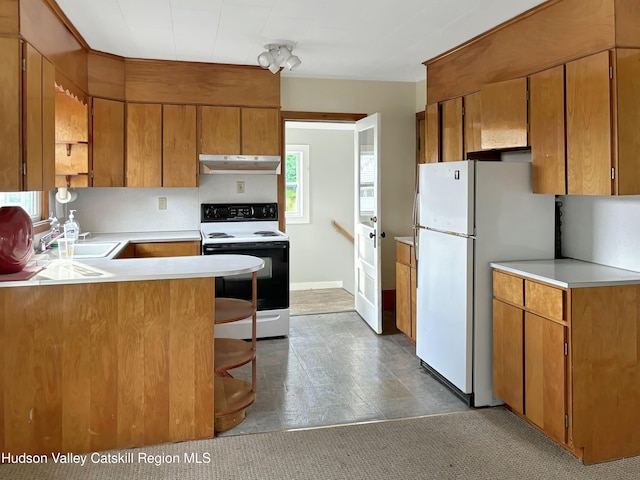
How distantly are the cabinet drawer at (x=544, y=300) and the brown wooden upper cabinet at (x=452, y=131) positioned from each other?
56.7 inches

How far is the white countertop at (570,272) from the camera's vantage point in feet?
8.09

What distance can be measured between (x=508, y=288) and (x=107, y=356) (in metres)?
2.12

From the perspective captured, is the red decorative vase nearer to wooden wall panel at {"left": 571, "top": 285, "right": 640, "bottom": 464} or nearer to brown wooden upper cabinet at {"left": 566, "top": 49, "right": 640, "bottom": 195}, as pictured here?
wooden wall panel at {"left": 571, "top": 285, "right": 640, "bottom": 464}

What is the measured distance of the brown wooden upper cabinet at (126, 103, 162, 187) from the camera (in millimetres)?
4398

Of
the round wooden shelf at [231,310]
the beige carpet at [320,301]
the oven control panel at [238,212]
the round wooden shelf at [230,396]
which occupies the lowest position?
the round wooden shelf at [230,396]

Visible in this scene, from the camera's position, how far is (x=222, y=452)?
257 cm

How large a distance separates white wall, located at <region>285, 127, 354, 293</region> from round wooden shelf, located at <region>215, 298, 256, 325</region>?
3.73 metres

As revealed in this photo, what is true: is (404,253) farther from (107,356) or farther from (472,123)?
(107,356)

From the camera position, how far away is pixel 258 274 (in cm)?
435

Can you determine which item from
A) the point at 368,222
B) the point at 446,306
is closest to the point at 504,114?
the point at 446,306

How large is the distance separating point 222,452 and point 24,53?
7.12ft

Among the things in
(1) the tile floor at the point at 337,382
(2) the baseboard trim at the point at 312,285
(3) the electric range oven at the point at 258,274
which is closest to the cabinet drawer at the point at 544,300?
(1) the tile floor at the point at 337,382

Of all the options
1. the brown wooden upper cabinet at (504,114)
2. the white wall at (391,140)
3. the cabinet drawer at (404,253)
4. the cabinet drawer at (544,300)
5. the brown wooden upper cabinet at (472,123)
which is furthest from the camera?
the white wall at (391,140)

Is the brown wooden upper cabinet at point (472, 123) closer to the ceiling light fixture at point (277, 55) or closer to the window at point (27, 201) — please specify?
the ceiling light fixture at point (277, 55)
